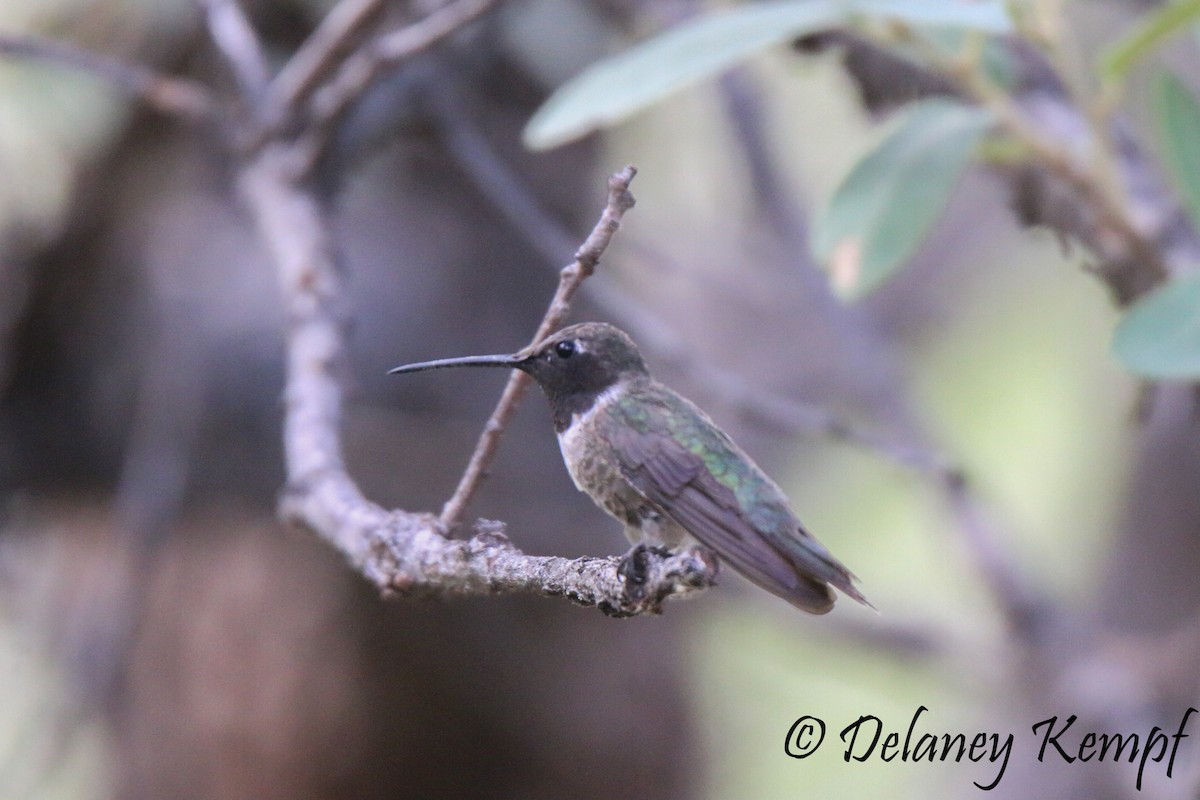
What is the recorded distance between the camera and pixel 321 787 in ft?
10.7

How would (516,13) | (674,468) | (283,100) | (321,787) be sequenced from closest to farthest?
(674,468) < (283,100) < (321,787) < (516,13)

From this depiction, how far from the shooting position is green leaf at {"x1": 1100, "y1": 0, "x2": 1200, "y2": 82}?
5.73 feet

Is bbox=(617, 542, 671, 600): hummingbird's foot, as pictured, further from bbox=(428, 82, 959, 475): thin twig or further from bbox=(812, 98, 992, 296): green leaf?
bbox=(428, 82, 959, 475): thin twig

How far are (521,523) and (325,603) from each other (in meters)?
0.61

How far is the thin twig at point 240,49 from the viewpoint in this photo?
2744mm

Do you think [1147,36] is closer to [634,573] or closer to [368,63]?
[634,573]

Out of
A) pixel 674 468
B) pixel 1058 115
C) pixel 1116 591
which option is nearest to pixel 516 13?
pixel 1058 115

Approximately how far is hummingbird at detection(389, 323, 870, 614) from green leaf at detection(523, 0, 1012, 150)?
20.2 inches

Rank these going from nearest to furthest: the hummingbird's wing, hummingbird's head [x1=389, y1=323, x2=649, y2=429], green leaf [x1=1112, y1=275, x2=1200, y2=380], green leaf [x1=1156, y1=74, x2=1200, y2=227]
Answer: the hummingbird's wing < hummingbird's head [x1=389, y1=323, x2=649, y2=429] < green leaf [x1=1112, y1=275, x2=1200, y2=380] < green leaf [x1=1156, y1=74, x2=1200, y2=227]

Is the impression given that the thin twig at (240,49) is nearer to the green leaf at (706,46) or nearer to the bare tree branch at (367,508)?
the bare tree branch at (367,508)

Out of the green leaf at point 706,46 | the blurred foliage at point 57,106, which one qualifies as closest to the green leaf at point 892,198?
the green leaf at point 706,46

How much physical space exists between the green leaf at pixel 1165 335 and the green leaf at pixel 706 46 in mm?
465

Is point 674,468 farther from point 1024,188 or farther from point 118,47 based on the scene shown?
point 118,47

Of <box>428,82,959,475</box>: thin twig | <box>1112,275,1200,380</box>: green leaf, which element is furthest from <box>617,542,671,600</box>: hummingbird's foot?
<box>428,82,959,475</box>: thin twig
